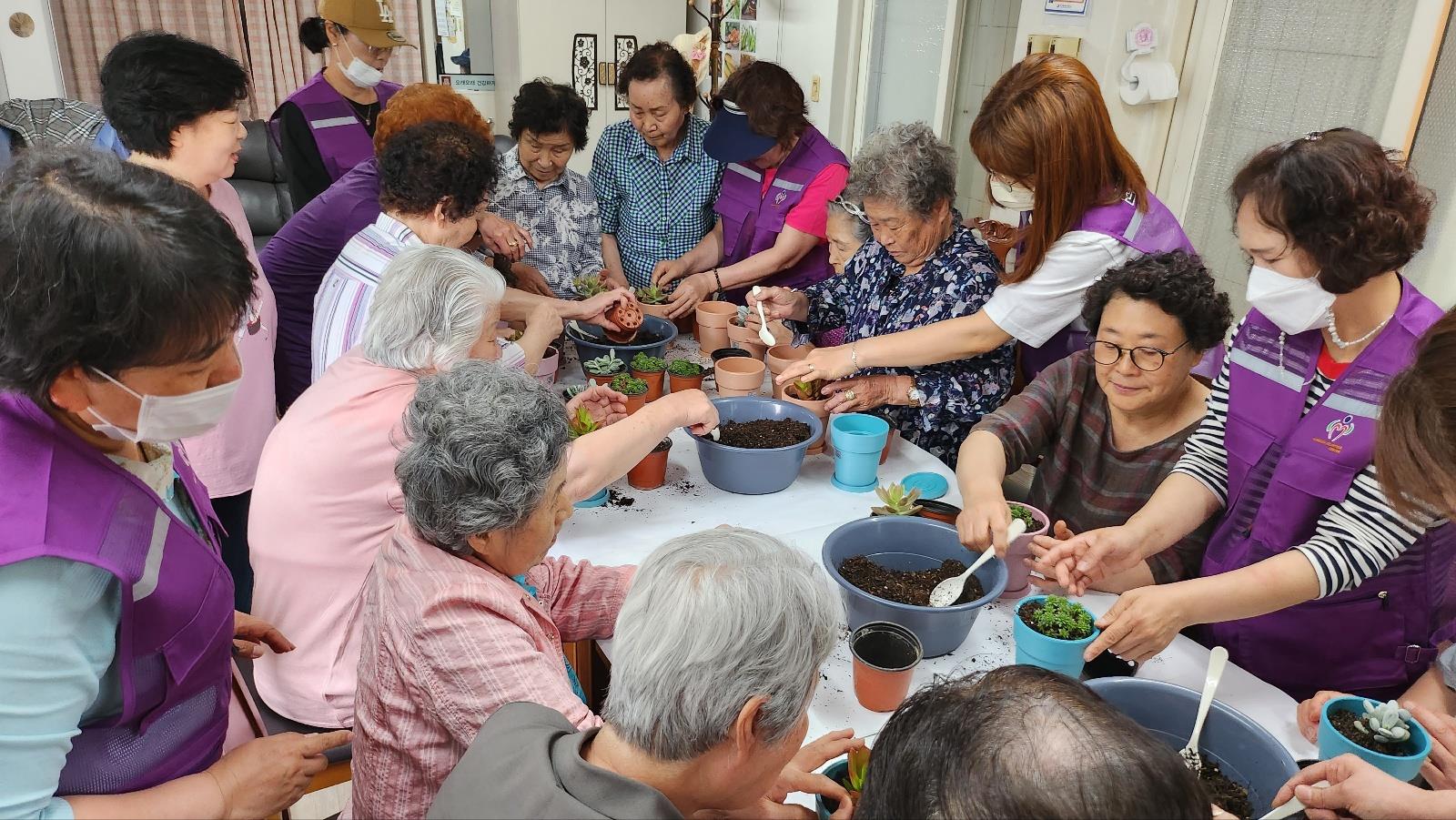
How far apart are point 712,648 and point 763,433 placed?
129 cm

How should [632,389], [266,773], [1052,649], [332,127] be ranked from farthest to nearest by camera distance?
[332,127], [632,389], [1052,649], [266,773]

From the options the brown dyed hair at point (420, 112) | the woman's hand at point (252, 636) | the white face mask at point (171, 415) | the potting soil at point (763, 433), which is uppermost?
the brown dyed hair at point (420, 112)

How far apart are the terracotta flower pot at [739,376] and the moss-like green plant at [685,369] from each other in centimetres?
13

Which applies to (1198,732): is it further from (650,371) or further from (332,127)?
(332,127)

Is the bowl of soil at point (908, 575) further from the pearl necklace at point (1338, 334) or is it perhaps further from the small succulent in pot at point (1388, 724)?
the pearl necklace at point (1338, 334)

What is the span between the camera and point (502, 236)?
119 inches

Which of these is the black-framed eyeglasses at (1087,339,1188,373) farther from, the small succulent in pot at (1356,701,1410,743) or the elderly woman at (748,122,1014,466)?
the small succulent in pot at (1356,701,1410,743)

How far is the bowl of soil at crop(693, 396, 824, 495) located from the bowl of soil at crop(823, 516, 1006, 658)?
0.39m

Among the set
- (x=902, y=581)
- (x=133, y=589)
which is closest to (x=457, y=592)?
(x=133, y=589)

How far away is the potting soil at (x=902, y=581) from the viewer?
1.70m

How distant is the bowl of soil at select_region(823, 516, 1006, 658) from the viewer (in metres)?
1.60

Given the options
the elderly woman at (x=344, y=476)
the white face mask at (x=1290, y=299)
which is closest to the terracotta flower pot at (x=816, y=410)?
the elderly woman at (x=344, y=476)

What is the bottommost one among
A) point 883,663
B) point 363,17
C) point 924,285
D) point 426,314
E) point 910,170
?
point 883,663

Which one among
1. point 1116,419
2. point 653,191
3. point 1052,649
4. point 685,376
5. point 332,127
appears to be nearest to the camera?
point 1052,649
